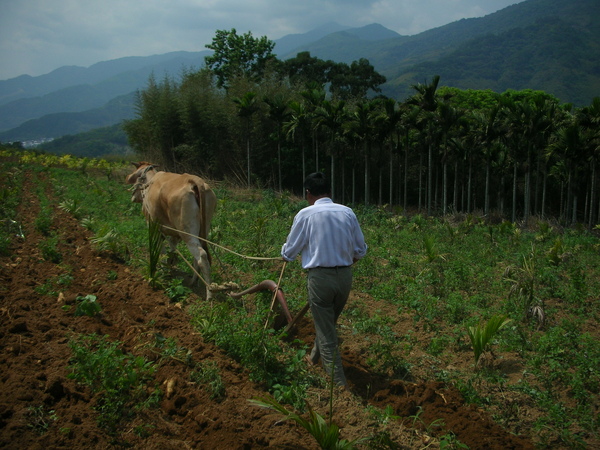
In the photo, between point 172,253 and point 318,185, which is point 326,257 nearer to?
point 318,185

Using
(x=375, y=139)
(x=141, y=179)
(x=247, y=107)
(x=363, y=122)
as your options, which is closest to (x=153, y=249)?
(x=141, y=179)

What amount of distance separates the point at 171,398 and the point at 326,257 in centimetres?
182

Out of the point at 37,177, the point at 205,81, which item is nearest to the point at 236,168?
the point at 205,81

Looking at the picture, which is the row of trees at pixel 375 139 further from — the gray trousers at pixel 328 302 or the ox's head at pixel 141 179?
the gray trousers at pixel 328 302

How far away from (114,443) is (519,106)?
27.4 metres

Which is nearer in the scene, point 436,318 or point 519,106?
point 436,318

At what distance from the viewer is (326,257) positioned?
4406mm

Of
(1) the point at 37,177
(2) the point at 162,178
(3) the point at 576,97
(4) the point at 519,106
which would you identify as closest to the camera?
(2) the point at 162,178

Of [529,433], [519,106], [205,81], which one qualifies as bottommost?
[529,433]

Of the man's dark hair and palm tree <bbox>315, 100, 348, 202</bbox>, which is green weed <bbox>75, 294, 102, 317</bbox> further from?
palm tree <bbox>315, 100, 348, 202</bbox>

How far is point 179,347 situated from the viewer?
481 cm

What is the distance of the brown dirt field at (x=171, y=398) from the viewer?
11.1 ft

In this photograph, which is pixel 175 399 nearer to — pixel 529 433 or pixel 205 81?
pixel 529 433

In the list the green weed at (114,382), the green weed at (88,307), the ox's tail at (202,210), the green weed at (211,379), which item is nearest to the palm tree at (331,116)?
the ox's tail at (202,210)
